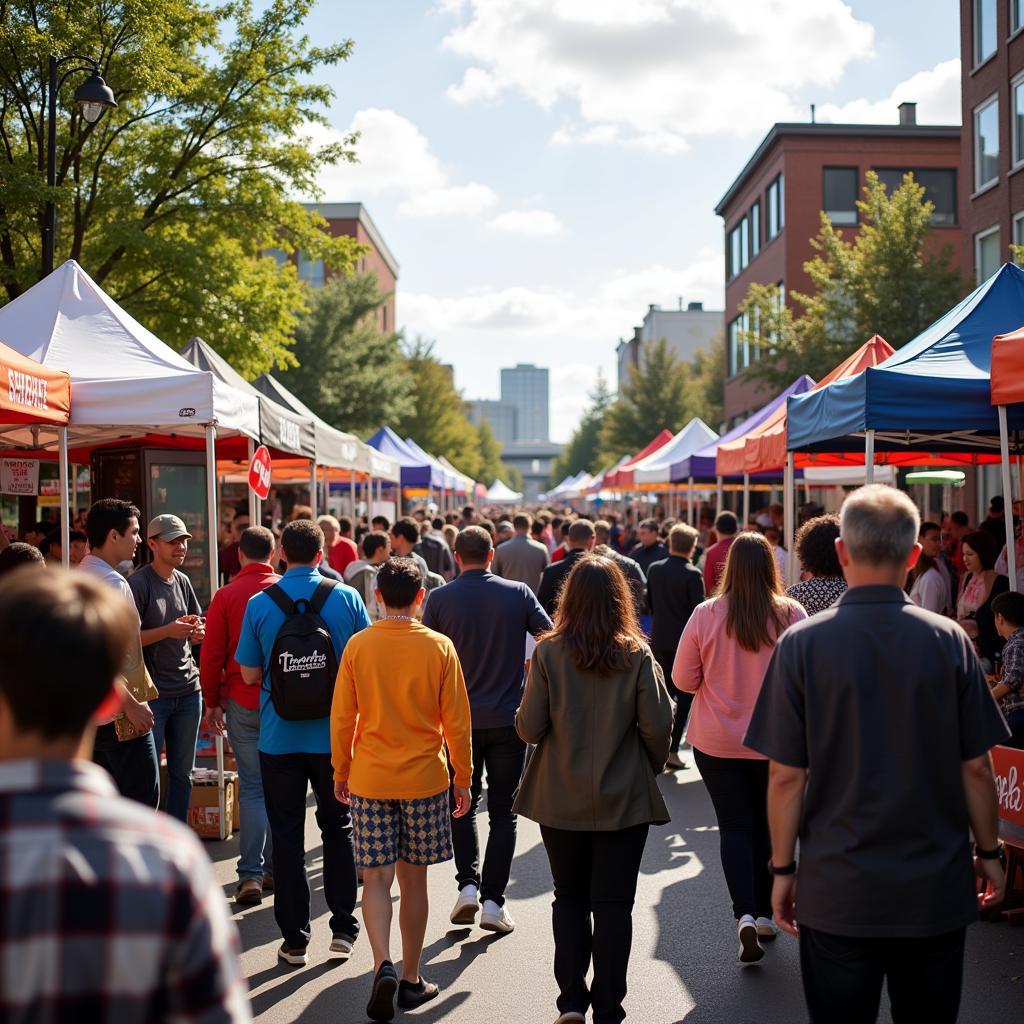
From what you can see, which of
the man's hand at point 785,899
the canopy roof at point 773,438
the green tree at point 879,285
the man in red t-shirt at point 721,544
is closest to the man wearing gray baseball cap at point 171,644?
the man's hand at point 785,899

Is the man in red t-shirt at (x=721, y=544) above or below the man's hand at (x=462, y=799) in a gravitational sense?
above

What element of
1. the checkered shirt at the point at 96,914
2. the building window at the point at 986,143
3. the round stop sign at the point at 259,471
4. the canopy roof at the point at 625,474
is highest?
the building window at the point at 986,143

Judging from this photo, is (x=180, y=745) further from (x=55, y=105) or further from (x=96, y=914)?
(x=55, y=105)

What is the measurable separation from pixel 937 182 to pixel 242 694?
38.5 m

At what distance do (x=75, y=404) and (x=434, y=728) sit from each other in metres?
3.95

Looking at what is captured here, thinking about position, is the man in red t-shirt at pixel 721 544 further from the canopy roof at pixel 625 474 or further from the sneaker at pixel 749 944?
the canopy roof at pixel 625 474

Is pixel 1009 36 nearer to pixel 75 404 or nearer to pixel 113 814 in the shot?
pixel 75 404

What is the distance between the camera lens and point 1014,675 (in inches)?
246

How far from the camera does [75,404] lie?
25.3ft

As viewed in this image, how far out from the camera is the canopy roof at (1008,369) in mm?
7285

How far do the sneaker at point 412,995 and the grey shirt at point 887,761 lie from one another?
7.88ft

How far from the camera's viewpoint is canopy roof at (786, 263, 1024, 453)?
7.96 meters

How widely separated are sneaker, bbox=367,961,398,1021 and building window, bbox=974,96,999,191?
2527 centimetres

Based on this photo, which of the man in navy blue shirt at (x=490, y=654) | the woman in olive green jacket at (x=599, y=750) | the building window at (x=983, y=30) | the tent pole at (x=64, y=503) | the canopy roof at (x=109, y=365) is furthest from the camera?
the building window at (x=983, y=30)
